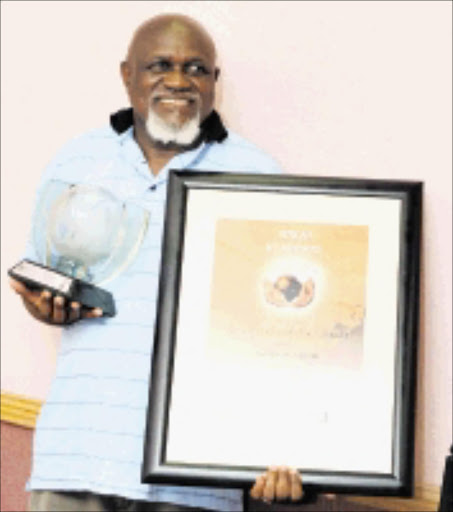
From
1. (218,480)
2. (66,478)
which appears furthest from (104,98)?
(218,480)

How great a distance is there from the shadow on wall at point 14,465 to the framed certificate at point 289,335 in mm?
Result: 899

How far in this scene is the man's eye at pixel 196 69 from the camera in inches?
69.6

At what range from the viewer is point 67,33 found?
2287mm

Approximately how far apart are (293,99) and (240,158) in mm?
223

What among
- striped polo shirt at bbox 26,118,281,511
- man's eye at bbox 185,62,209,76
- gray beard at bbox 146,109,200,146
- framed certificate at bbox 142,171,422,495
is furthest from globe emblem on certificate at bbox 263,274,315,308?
man's eye at bbox 185,62,209,76

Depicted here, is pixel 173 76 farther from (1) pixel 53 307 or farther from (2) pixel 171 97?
(1) pixel 53 307

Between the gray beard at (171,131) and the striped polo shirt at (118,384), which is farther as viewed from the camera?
the gray beard at (171,131)

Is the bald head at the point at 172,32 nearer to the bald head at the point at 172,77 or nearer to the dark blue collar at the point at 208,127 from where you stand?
the bald head at the point at 172,77

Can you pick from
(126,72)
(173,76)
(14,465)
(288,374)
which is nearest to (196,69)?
(173,76)

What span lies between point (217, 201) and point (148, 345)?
0.86ft

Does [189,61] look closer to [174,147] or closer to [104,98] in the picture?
[174,147]

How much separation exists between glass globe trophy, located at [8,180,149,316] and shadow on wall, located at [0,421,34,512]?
76 cm

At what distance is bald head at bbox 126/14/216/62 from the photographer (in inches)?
69.4

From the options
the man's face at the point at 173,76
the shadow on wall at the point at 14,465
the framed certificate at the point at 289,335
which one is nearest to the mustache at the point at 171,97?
the man's face at the point at 173,76
